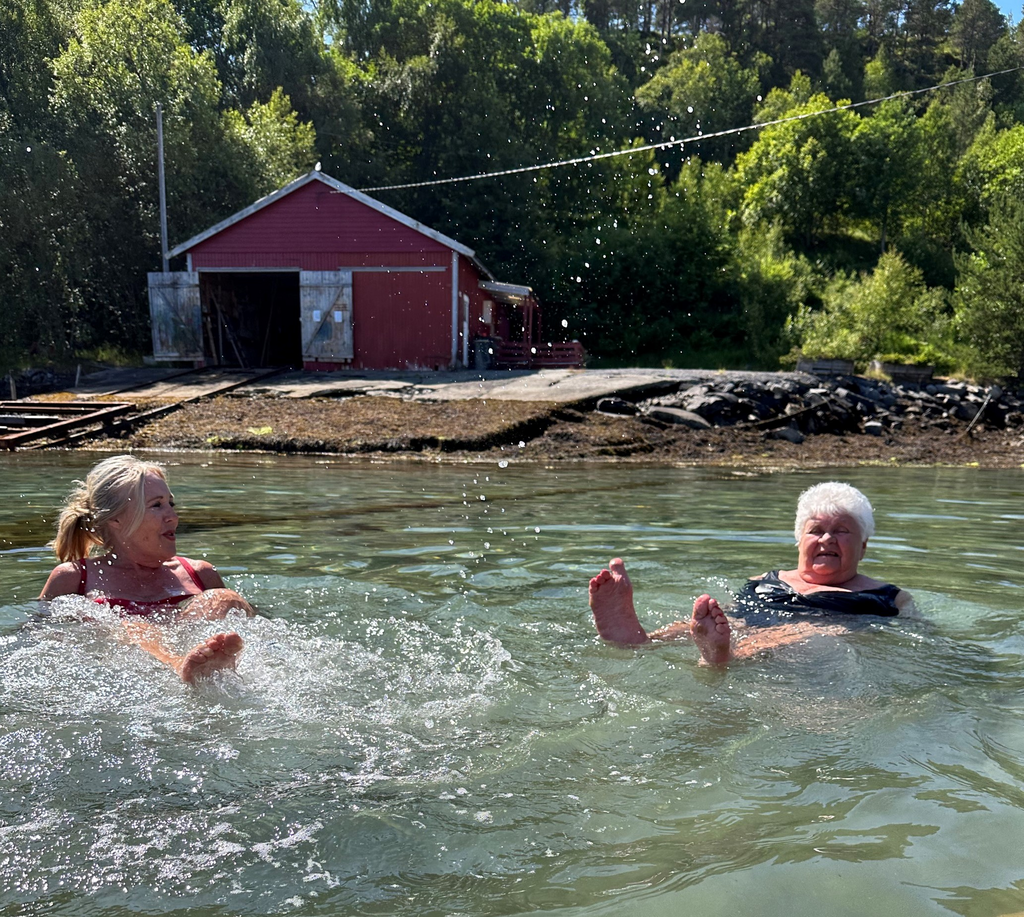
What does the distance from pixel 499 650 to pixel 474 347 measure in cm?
2277

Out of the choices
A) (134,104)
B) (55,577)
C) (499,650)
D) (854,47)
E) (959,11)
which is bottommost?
(499,650)

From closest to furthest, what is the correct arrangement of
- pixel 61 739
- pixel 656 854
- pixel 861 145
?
pixel 656 854, pixel 61 739, pixel 861 145

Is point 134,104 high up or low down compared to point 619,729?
up

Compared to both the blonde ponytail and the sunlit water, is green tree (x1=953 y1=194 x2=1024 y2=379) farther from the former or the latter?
the blonde ponytail

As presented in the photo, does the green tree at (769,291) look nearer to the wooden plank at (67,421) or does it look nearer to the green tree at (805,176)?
the green tree at (805,176)

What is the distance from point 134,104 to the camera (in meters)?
31.1

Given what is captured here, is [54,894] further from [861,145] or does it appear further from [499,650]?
[861,145]

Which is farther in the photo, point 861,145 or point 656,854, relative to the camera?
point 861,145

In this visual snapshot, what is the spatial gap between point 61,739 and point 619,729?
78.6 inches

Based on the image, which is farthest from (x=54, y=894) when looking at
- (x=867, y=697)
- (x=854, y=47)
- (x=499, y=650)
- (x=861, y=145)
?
(x=854, y=47)

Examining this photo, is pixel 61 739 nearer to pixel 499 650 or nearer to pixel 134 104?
pixel 499 650

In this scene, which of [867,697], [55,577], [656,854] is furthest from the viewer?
[55,577]

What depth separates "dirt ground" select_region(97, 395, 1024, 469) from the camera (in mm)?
15359

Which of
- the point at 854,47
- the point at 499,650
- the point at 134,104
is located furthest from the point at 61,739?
the point at 854,47
